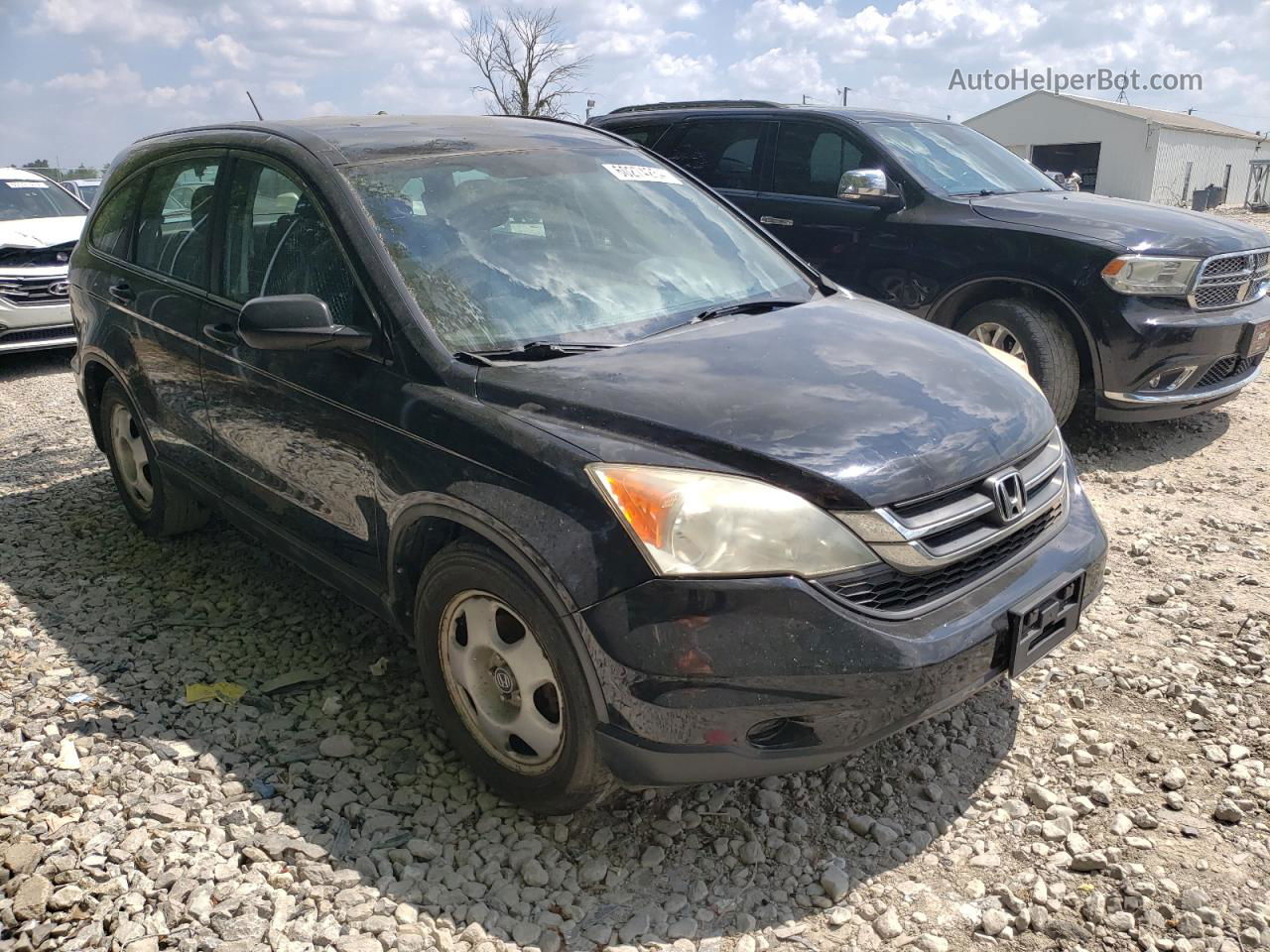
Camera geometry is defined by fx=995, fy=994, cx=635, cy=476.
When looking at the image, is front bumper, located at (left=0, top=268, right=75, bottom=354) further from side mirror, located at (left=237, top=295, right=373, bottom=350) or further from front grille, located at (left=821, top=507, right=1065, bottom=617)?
front grille, located at (left=821, top=507, right=1065, bottom=617)

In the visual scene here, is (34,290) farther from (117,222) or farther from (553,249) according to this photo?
(553,249)

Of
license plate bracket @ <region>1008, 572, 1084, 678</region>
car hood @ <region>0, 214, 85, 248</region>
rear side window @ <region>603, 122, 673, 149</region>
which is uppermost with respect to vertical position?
rear side window @ <region>603, 122, 673, 149</region>

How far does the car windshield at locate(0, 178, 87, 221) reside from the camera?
1008cm

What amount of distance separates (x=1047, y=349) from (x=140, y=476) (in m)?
4.72

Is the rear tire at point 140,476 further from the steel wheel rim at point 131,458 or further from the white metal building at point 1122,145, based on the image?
the white metal building at point 1122,145

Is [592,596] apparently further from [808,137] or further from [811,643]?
[808,137]

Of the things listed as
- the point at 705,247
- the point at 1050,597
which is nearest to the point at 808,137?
the point at 705,247

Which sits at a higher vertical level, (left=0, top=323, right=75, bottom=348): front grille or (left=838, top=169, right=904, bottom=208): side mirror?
(left=838, top=169, right=904, bottom=208): side mirror

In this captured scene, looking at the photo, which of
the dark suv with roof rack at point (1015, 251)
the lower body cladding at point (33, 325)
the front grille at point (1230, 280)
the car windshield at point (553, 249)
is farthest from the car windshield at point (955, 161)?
the lower body cladding at point (33, 325)

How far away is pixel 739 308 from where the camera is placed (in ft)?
10.8

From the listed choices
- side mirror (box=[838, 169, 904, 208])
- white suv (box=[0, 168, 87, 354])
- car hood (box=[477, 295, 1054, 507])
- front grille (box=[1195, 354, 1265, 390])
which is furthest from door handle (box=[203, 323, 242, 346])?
white suv (box=[0, 168, 87, 354])

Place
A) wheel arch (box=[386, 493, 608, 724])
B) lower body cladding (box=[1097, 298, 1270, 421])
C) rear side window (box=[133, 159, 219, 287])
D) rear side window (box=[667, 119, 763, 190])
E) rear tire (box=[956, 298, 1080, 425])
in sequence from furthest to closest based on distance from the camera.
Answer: rear side window (box=[667, 119, 763, 190]), rear tire (box=[956, 298, 1080, 425]), lower body cladding (box=[1097, 298, 1270, 421]), rear side window (box=[133, 159, 219, 287]), wheel arch (box=[386, 493, 608, 724])

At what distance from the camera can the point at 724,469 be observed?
230 cm

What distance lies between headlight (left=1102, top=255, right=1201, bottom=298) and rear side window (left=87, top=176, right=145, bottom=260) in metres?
4.81
